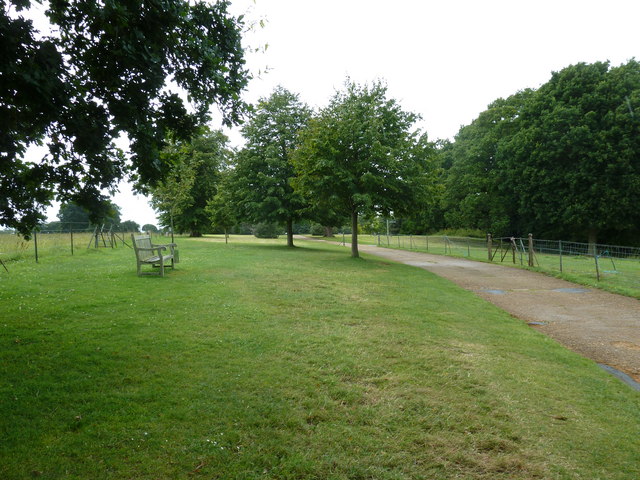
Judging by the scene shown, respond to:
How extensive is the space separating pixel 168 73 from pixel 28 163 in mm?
2678

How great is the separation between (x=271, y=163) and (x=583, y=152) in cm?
2409

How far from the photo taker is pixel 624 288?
11.6 meters

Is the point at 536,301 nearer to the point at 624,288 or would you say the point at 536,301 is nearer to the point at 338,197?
the point at 624,288

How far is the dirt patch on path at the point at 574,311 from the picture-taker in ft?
20.7

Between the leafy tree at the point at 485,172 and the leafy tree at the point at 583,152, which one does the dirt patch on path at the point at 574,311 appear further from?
the leafy tree at the point at 485,172

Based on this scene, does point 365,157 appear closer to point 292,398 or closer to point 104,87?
point 104,87

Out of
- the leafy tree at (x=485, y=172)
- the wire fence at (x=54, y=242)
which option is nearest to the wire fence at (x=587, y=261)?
the wire fence at (x=54, y=242)

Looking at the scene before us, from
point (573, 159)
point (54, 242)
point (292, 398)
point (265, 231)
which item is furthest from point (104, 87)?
point (265, 231)

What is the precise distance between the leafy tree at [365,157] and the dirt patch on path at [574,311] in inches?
194

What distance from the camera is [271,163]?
84.6 feet

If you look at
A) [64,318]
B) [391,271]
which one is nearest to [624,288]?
[391,271]

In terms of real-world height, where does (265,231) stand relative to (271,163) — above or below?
below

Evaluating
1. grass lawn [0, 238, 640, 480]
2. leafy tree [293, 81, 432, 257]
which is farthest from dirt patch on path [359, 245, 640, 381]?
leafy tree [293, 81, 432, 257]

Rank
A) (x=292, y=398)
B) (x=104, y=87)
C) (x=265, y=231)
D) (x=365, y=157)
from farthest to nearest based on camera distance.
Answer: (x=265, y=231) < (x=365, y=157) < (x=104, y=87) < (x=292, y=398)
